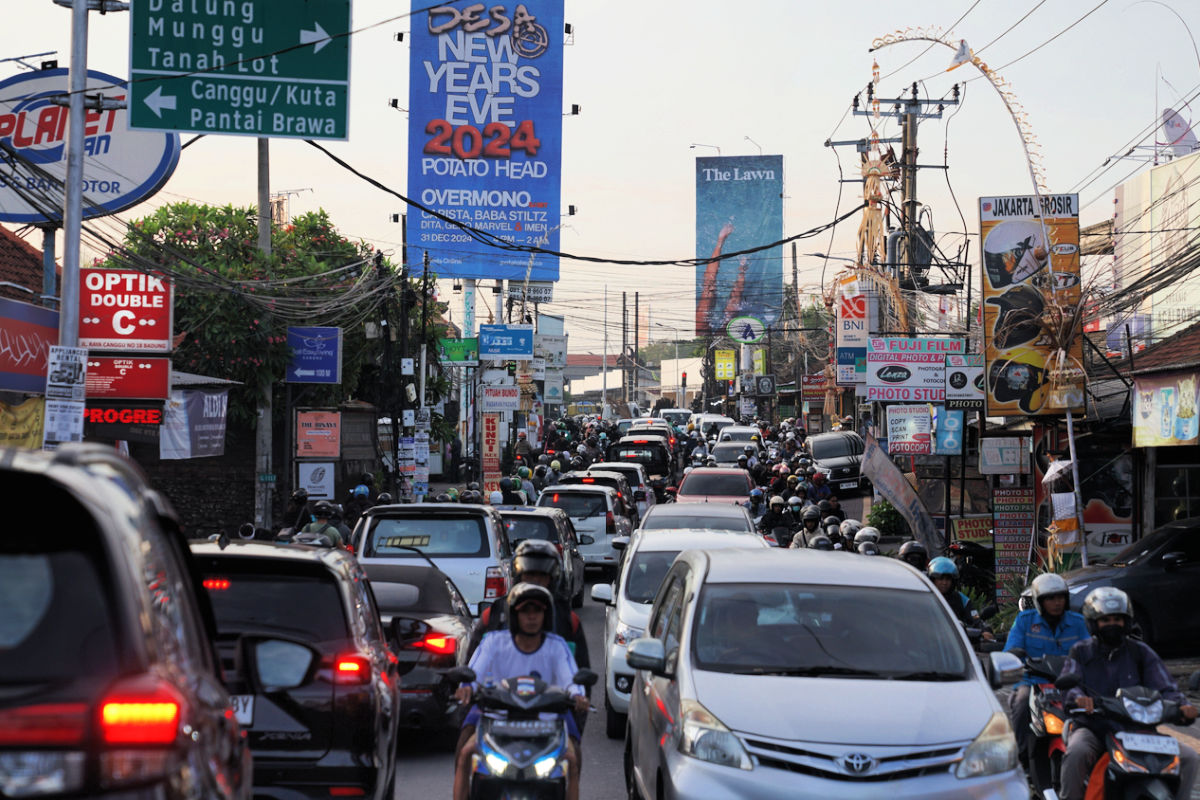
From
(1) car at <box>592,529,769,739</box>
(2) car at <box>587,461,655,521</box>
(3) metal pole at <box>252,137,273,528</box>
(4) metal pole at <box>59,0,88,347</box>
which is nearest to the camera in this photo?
(1) car at <box>592,529,769,739</box>

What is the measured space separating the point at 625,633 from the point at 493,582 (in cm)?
215

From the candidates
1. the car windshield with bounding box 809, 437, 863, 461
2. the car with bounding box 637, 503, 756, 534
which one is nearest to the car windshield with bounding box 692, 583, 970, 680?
the car with bounding box 637, 503, 756, 534

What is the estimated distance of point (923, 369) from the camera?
2430 cm

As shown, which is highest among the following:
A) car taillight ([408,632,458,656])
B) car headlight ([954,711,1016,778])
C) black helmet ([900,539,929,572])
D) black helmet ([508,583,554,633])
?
black helmet ([508,583,554,633])

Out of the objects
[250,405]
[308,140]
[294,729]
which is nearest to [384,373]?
[250,405]

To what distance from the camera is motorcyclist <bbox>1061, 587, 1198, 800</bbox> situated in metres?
7.44

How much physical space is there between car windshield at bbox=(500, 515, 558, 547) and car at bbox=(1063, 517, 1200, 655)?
22.0ft

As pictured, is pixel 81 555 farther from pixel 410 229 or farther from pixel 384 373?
pixel 410 229

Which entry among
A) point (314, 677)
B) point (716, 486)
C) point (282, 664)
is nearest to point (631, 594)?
point (314, 677)

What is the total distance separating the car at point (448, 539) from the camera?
1362cm

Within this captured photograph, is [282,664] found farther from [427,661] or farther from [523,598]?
[427,661]

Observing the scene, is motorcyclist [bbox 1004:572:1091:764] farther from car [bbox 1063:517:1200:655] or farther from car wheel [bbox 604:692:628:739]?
car [bbox 1063:517:1200:655]

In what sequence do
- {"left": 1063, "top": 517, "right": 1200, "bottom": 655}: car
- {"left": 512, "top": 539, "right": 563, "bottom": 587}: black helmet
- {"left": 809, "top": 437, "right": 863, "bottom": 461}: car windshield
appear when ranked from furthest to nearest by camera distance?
{"left": 809, "top": 437, "right": 863, "bottom": 461}: car windshield < {"left": 1063, "top": 517, "right": 1200, "bottom": 655}: car < {"left": 512, "top": 539, "right": 563, "bottom": 587}: black helmet

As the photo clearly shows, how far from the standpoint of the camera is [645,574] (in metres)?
12.9
